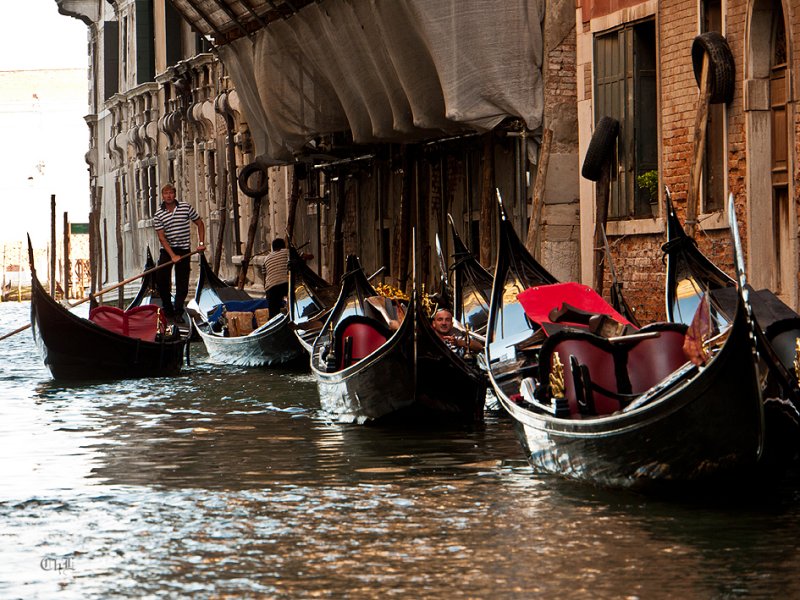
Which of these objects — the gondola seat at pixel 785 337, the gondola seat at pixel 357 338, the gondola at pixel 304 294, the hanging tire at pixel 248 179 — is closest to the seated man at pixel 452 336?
the gondola seat at pixel 357 338

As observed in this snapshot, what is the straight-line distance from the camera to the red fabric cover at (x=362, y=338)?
924 centimetres

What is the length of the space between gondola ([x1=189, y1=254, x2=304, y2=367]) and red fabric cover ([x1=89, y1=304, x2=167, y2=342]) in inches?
43.9

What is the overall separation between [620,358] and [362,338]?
9.37 feet

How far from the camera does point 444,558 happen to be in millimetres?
5078

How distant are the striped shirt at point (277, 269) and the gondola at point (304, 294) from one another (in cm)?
58

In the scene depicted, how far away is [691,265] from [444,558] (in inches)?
143

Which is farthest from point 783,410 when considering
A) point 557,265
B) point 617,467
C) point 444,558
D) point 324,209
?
point 324,209

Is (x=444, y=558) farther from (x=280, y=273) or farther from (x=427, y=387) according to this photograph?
(x=280, y=273)

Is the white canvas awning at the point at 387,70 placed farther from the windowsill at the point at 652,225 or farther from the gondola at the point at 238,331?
the gondola at the point at 238,331

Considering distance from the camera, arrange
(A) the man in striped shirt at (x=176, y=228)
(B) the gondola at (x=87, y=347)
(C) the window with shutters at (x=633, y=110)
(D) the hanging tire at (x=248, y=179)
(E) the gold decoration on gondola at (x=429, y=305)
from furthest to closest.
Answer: (D) the hanging tire at (x=248, y=179), (A) the man in striped shirt at (x=176, y=228), (E) the gold decoration on gondola at (x=429, y=305), (B) the gondola at (x=87, y=347), (C) the window with shutters at (x=633, y=110)

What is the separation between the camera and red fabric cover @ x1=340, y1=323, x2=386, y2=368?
364 inches

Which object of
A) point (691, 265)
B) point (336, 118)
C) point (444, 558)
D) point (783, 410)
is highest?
point (336, 118)

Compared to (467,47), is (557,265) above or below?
below

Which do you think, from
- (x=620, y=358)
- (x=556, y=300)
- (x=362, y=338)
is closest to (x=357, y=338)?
(x=362, y=338)
